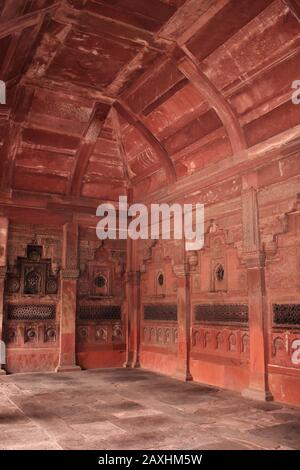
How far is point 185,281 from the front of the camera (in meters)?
8.34

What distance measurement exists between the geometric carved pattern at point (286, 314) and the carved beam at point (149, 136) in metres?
3.55

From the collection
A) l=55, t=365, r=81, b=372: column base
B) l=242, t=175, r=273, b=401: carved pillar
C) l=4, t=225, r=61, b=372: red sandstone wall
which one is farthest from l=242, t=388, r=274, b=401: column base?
l=4, t=225, r=61, b=372: red sandstone wall

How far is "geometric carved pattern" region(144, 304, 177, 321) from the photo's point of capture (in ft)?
28.8

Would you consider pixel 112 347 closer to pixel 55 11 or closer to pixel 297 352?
pixel 297 352

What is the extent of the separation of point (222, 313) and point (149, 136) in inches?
143

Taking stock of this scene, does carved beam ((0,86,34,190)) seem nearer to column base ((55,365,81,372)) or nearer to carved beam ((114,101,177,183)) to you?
carved beam ((114,101,177,183))

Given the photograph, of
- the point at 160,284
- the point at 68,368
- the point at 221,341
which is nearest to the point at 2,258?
the point at 68,368

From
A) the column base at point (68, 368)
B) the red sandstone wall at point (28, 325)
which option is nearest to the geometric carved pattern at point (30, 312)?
the red sandstone wall at point (28, 325)

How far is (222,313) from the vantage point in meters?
7.45

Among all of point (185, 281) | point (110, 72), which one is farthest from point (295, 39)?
point (185, 281)

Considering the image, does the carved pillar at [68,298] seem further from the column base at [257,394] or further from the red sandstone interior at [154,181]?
the column base at [257,394]

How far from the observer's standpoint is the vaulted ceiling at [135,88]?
565 cm

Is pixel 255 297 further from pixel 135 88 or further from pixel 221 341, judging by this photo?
pixel 135 88
